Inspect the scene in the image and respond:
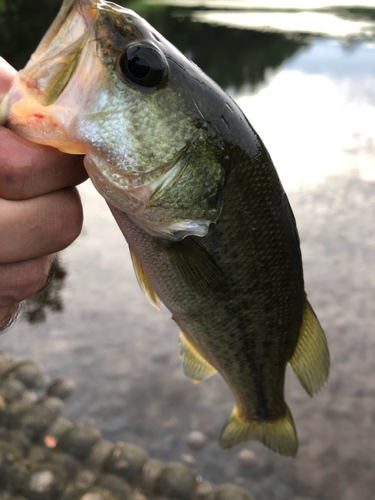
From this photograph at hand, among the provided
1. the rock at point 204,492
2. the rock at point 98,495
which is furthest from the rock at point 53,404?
the rock at point 204,492

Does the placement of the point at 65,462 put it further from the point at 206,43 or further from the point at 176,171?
the point at 206,43

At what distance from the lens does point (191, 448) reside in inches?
116

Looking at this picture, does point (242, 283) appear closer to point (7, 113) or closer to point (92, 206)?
point (7, 113)

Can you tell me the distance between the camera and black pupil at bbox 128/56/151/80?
1.17 m

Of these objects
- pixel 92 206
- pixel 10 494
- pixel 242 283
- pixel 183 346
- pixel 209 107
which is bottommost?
pixel 92 206

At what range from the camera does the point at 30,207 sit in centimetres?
120

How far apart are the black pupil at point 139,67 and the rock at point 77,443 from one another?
2229 millimetres

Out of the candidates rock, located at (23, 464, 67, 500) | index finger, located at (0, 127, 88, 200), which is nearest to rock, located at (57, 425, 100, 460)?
rock, located at (23, 464, 67, 500)

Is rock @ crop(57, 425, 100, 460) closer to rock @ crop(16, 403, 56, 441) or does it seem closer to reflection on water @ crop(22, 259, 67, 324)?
rock @ crop(16, 403, 56, 441)

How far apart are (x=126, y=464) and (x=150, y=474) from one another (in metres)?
0.15

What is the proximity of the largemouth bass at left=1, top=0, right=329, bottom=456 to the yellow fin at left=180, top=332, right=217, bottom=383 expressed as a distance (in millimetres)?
145

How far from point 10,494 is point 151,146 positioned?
80.2 inches

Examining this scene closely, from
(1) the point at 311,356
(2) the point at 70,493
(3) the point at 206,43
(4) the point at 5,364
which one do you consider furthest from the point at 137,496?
(3) the point at 206,43

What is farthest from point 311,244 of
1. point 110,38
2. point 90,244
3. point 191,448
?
point 110,38
